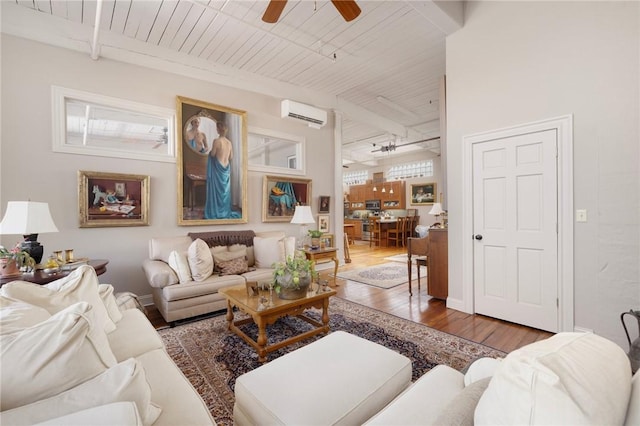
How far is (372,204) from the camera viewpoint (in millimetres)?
11398

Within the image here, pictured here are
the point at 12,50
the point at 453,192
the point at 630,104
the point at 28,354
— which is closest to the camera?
the point at 28,354

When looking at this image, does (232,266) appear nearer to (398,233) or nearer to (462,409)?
(462,409)

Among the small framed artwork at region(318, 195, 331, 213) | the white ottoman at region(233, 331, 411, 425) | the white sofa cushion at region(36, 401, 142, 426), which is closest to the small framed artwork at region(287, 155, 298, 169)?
the small framed artwork at region(318, 195, 331, 213)

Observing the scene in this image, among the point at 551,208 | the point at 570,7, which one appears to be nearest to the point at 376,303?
the point at 551,208

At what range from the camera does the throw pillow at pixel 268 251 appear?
3897 mm

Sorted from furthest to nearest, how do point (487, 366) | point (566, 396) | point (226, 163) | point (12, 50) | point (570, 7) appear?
1. point (226, 163)
2. point (12, 50)
3. point (570, 7)
4. point (487, 366)
5. point (566, 396)

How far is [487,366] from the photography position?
3.68ft

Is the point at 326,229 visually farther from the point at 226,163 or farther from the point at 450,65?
the point at 450,65

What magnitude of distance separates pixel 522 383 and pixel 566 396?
0.24 ft

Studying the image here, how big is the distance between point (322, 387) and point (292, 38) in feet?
13.0

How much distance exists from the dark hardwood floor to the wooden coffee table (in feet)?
3.21

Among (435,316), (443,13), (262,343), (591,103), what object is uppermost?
(443,13)

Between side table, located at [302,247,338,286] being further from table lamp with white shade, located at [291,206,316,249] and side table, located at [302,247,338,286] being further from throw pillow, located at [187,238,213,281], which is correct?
throw pillow, located at [187,238,213,281]

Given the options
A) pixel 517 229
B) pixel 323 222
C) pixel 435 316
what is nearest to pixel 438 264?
pixel 435 316
